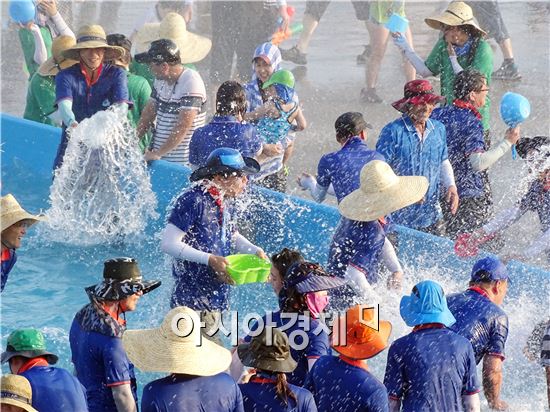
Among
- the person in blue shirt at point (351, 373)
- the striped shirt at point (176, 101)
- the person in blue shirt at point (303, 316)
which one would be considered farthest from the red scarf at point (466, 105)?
the person in blue shirt at point (351, 373)

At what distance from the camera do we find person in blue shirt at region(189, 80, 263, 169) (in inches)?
338

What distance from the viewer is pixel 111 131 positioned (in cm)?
978

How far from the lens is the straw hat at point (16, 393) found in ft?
17.4

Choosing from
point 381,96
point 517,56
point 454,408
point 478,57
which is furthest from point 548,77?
point 454,408

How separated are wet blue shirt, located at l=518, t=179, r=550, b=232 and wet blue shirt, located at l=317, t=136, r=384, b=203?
1032 mm

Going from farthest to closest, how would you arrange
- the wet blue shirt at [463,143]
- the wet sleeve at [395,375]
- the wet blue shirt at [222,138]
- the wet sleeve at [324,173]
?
the wet blue shirt at [463,143]
the wet blue shirt at [222,138]
the wet sleeve at [324,173]
the wet sleeve at [395,375]

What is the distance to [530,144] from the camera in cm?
866

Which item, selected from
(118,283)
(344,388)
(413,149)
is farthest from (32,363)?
(413,149)

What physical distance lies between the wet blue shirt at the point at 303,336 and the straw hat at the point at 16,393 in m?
1.19

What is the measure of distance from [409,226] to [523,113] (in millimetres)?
1191

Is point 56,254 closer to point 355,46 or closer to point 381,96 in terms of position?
point 381,96

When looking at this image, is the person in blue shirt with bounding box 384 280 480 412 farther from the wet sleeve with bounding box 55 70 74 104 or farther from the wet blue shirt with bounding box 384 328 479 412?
the wet sleeve with bounding box 55 70 74 104

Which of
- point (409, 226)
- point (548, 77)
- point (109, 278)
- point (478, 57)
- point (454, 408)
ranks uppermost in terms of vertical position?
point (548, 77)

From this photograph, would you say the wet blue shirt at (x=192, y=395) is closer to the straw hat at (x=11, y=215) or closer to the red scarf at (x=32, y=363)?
the red scarf at (x=32, y=363)
